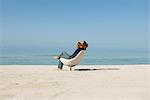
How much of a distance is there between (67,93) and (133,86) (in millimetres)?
1766

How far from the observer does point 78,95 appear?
20.7ft

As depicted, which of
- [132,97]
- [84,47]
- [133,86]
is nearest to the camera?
[132,97]

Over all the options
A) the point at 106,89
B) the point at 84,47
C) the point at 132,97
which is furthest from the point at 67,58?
the point at 132,97

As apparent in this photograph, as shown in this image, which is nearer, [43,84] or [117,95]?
[117,95]

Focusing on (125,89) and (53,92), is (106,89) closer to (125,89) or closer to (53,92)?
(125,89)

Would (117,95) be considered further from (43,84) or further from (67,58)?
(67,58)

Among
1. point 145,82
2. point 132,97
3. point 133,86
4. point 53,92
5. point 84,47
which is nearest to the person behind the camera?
point 132,97

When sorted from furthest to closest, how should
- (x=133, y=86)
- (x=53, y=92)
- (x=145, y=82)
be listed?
(x=145, y=82) → (x=133, y=86) → (x=53, y=92)

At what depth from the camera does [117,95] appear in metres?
6.29

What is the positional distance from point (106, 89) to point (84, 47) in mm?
5298

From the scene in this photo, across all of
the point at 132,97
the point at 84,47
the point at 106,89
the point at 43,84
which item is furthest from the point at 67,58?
the point at 132,97

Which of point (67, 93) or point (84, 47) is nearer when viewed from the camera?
point (67, 93)

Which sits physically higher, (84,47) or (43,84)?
(84,47)

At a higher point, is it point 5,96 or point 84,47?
point 84,47
